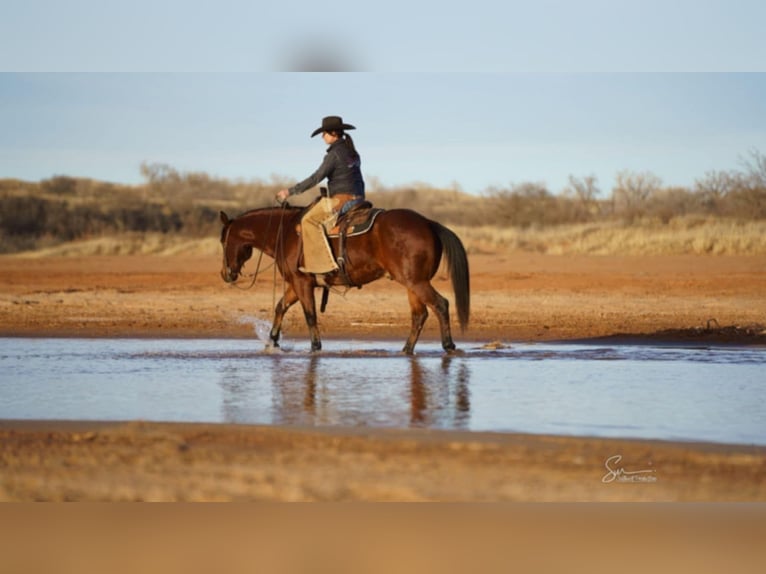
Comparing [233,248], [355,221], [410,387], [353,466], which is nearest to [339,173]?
[355,221]

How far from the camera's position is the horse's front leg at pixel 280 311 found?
13.3 meters

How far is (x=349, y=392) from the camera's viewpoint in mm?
9859

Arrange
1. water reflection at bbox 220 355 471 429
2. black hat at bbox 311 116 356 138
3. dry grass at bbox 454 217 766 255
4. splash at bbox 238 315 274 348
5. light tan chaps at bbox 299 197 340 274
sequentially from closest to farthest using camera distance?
water reflection at bbox 220 355 471 429
black hat at bbox 311 116 356 138
light tan chaps at bbox 299 197 340 274
splash at bbox 238 315 274 348
dry grass at bbox 454 217 766 255

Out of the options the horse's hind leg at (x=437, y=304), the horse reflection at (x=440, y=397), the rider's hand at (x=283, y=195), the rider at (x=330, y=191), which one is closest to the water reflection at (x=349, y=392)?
the horse reflection at (x=440, y=397)

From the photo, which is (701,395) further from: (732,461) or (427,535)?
(427,535)

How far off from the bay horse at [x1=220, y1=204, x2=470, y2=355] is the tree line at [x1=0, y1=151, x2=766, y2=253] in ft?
55.8

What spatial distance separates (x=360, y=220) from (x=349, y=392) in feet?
10.6

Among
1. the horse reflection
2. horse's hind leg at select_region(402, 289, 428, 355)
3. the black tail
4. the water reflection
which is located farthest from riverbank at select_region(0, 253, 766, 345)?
the horse reflection

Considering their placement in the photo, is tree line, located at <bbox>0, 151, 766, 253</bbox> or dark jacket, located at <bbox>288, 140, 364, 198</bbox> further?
tree line, located at <bbox>0, 151, 766, 253</bbox>

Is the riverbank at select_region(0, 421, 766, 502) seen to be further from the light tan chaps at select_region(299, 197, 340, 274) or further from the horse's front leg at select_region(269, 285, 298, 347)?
the horse's front leg at select_region(269, 285, 298, 347)

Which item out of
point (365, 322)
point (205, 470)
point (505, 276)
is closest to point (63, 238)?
point (505, 276)

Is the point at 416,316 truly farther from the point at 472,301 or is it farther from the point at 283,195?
the point at 472,301

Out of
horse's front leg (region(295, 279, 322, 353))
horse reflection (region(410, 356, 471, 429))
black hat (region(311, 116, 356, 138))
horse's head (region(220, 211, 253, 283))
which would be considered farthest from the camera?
horse's head (region(220, 211, 253, 283))

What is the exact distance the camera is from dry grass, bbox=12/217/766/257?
83.4 feet
